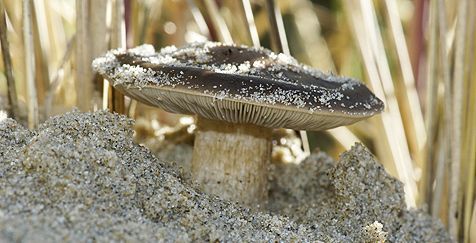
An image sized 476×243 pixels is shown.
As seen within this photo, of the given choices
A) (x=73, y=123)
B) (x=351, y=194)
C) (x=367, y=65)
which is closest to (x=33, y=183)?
(x=73, y=123)

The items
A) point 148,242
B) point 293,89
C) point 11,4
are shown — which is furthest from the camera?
point 11,4

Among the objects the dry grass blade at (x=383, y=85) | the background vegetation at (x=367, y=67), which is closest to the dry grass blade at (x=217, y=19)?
the background vegetation at (x=367, y=67)

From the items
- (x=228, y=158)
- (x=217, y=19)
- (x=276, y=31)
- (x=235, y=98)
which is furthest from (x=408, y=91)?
(x=235, y=98)

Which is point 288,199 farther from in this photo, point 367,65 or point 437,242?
point 367,65

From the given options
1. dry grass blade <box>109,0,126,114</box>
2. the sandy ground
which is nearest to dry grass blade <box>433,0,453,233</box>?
the sandy ground

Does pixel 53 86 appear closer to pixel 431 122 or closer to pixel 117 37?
pixel 117 37
